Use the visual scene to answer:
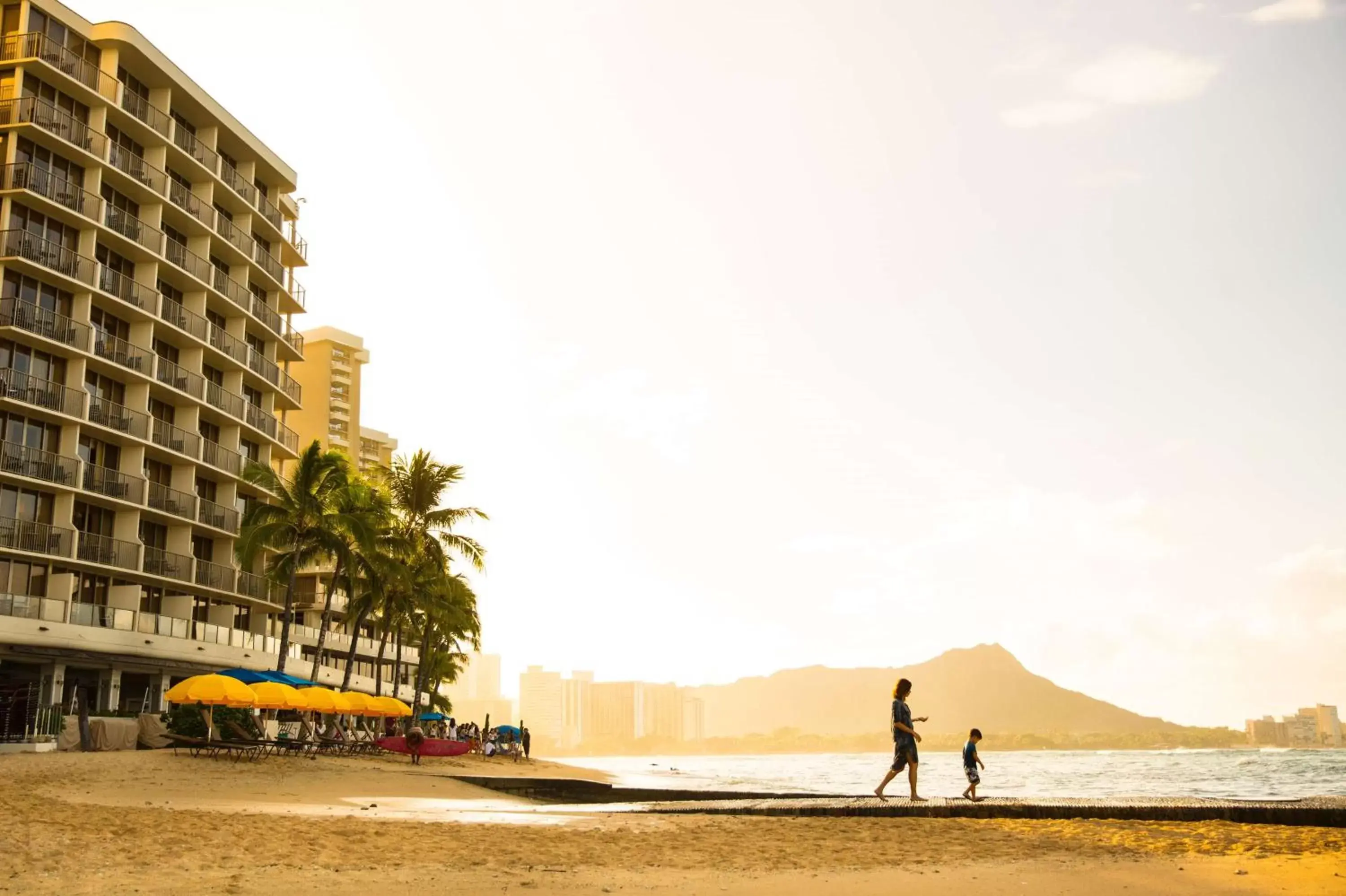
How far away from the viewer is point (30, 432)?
1483 inches

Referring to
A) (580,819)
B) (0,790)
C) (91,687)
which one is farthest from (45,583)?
(580,819)

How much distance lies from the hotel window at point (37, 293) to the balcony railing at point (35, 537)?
7764 mm

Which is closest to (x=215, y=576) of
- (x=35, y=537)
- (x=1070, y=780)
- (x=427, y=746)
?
(x=35, y=537)

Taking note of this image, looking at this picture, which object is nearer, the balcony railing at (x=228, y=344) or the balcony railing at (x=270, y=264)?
the balcony railing at (x=228, y=344)

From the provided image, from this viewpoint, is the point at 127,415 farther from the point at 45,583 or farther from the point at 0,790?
the point at 0,790

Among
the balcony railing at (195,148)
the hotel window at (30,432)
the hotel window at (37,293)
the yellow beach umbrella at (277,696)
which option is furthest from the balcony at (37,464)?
the balcony railing at (195,148)

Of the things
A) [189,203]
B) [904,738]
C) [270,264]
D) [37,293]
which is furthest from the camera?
[270,264]

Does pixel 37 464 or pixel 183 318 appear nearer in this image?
pixel 37 464

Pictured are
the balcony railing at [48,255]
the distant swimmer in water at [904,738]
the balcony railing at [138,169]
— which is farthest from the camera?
the balcony railing at [138,169]

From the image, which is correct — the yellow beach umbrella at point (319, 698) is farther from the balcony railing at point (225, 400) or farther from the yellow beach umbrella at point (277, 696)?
the balcony railing at point (225, 400)

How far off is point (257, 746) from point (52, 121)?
25710 mm

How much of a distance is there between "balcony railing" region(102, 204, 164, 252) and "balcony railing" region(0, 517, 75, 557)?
11878 millimetres

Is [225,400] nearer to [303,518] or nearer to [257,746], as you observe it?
[303,518]

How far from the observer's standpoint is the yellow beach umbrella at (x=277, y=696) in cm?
2784
